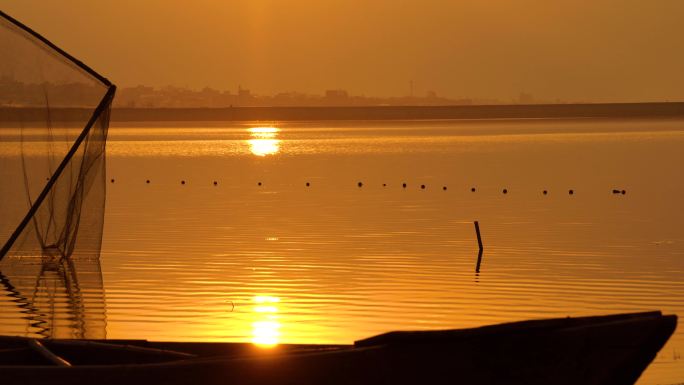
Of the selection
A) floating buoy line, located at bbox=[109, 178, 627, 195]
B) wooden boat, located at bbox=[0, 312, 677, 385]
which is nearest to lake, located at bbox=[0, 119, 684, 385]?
floating buoy line, located at bbox=[109, 178, 627, 195]

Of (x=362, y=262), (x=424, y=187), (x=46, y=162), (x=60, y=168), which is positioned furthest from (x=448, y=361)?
(x=424, y=187)

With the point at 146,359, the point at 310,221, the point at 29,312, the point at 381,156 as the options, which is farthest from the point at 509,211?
the point at 381,156

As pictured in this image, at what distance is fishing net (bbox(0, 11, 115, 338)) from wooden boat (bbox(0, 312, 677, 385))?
32.1 feet

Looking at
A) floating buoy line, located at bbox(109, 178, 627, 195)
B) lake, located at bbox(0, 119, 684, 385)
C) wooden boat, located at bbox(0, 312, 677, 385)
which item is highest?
floating buoy line, located at bbox(109, 178, 627, 195)

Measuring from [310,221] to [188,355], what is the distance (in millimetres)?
23207

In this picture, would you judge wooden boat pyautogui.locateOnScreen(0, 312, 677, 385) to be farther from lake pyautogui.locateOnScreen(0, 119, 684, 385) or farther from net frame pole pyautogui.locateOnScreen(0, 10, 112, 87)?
net frame pole pyautogui.locateOnScreen(0, 10, 112, 87)

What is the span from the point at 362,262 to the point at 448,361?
14.2 m

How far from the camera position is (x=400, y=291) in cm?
2134

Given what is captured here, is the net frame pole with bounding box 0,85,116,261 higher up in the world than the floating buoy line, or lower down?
lower down

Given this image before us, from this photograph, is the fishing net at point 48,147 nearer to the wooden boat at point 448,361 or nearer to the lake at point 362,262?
the lake at point 362,262

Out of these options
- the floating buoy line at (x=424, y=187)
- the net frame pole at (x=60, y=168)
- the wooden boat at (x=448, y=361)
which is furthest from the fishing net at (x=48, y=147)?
the floating buoy line at (x=424, y=187)

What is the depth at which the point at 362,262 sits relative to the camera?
25.8 metres

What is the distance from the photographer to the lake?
19.0 m

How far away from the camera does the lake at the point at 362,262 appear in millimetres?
18953
